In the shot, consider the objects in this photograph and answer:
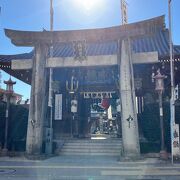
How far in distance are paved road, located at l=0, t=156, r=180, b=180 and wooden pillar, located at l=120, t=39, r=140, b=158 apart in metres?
0.94

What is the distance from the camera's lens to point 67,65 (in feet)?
→ 56.0

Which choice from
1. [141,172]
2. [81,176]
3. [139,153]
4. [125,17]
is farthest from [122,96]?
[125,17]

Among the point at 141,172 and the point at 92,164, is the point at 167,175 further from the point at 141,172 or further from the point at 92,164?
the point at 92,164

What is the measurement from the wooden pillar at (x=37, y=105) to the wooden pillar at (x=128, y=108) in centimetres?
453

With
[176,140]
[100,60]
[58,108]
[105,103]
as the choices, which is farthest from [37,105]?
[105,103]

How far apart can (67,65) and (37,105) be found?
281 cm

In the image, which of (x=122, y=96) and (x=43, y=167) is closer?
(x=43, y=167)

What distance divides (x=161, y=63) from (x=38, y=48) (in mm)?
7408

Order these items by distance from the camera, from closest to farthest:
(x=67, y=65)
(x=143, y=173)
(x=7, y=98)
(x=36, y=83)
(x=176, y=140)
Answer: (x=143, y=173) → (x=176, y=140) → (x=36, y=83) → (x=67, y=65) → (x=7, y=98)

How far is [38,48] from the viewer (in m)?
17.2

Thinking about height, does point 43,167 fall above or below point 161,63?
below

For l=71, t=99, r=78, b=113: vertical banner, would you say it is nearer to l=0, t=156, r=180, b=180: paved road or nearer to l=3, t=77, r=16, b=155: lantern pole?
l=3, t=77, r=16, b=155: lantern pole

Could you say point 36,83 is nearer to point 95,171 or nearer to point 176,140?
point 95,171

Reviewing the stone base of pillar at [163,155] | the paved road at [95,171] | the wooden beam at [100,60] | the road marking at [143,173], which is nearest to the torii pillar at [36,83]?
the wooden beam at [100,60]
